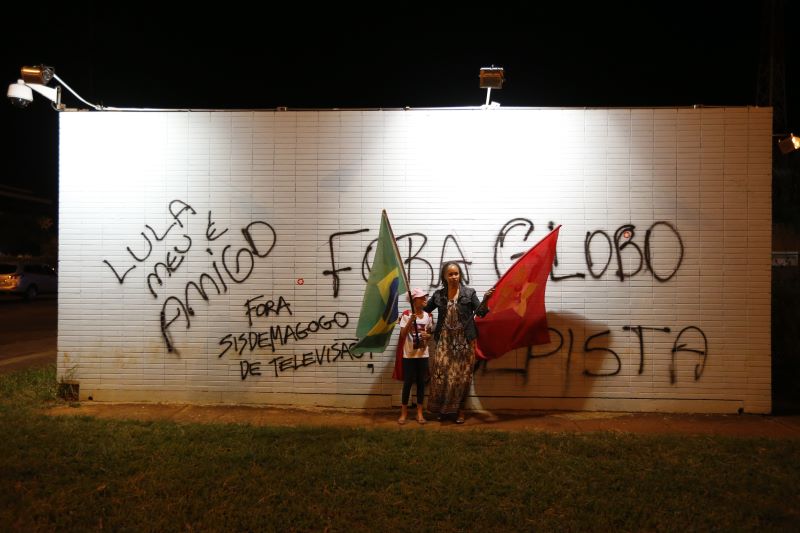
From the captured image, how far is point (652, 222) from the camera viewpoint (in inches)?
268

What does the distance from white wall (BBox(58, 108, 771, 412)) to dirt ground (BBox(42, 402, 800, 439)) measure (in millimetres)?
177

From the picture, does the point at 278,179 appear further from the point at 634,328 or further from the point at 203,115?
the point at 634,328

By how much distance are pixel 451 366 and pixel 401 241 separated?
164cm

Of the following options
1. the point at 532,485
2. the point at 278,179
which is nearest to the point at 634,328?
the point at 532,485

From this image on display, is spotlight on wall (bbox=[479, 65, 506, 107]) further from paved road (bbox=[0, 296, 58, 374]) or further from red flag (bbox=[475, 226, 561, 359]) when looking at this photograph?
paved road (bbox=[0, 296, 58, 374])

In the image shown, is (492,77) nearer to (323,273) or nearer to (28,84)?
(323,273)

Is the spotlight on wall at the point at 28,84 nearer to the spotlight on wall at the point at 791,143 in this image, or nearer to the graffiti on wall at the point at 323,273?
the graffiti on wall at the point at 323,273

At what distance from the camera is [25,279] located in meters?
24.2

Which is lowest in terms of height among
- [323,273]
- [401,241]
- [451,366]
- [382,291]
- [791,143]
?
[451,366]

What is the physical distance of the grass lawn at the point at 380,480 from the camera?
3928mm

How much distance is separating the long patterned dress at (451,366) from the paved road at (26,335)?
737cm

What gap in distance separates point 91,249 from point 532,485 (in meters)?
5.98

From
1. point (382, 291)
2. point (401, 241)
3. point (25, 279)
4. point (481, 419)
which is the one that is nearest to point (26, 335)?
point (401, 241)

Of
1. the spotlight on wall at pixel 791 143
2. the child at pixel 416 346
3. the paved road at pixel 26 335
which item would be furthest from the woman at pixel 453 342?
the paved road at pixel 26 335
